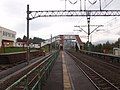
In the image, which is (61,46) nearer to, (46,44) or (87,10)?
(46,44)

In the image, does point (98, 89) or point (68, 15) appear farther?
point (68, 15)

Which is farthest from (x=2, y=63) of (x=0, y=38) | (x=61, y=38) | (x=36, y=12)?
(x=61, y=38)

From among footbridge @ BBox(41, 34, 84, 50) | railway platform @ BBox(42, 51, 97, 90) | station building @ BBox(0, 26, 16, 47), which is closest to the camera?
railway platform @ BBox(42, 51, 97, 90)

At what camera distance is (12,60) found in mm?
31031

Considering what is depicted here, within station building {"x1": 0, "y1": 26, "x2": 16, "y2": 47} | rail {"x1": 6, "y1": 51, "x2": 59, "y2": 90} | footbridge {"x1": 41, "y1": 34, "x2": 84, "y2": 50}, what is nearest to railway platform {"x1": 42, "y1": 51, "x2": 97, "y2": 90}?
rail {"x1": 6, "y1": 51, "x2": 59, "y2": 90}

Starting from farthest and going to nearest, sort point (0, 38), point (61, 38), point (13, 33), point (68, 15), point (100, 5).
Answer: point (61, 38)
point (13, 33)
point (0, 38)
point (68, 15)
point (100, 5)

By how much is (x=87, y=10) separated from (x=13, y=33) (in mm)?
72317

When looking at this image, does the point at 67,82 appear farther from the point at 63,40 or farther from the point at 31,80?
the point at 63,40

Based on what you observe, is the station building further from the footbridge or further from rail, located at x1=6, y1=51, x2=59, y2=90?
rail, located at x1=6, y1=51, x2=59, y2=90

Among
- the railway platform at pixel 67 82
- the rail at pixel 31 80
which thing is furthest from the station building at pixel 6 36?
the rail at pixel 31 80

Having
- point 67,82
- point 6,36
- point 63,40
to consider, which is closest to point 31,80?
point 67,82

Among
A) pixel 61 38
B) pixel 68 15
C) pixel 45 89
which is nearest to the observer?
pixel 45 89

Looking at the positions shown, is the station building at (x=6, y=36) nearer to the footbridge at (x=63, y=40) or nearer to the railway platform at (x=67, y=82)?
the footbridge at (x=63, y=40)

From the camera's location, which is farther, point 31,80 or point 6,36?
point 6,36
